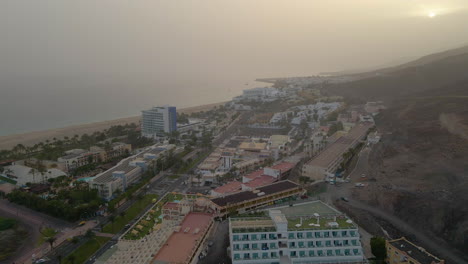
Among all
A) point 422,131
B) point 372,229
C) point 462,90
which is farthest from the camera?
point 462,90

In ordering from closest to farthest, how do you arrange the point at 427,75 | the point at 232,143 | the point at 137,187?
the point at 137,187, the point at 232,143, the point at 427,75

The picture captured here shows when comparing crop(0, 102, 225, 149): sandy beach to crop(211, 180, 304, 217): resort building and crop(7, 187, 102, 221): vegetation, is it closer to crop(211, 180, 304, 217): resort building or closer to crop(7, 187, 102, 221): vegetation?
crop(7, 187, 102, 221): vegetation

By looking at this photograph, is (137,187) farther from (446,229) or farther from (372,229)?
(446,229)

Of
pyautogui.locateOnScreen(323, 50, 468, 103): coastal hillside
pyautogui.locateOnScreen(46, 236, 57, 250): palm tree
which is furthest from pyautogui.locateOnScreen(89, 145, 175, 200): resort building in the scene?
pyautogui.locateOnScreen(323, 50, 468, 103): coastal hillside

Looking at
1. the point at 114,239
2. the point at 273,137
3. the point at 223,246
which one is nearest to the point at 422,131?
the point at 273,137

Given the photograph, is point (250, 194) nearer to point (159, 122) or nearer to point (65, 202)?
point (65, 202)

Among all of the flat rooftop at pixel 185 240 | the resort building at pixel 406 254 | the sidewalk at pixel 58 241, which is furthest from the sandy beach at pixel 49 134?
the resort building at pixel 406 254

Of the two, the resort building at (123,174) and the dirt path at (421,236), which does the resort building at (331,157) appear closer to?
the dirt path at (421,236)
